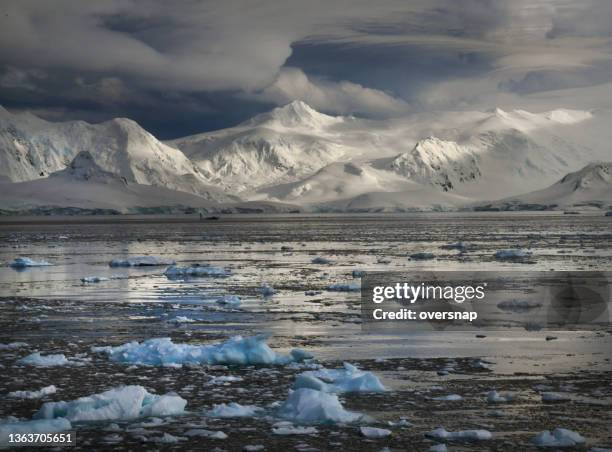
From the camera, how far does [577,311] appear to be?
2956 centimetres

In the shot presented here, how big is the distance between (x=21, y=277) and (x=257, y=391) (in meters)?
33.3

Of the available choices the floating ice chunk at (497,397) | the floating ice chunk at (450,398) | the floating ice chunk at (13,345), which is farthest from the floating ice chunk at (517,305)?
the floating ice chunk at (13,345)

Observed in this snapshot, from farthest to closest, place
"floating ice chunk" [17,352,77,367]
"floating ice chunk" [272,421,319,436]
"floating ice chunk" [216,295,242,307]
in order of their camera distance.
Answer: "floating ice chunk" [216,295,242,307] < "floating ice chunk" [17,352,77,367] < "floating ice chunk" [272,421,319,436]

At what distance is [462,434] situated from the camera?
14.5m

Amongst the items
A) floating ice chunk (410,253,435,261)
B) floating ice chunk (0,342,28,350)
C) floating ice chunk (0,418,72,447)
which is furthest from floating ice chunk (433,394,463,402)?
floating ice chunk (410,253,435,261)

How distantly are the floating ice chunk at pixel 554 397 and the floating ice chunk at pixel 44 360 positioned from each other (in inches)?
424

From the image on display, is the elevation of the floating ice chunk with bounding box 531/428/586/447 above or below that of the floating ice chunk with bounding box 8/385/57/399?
below

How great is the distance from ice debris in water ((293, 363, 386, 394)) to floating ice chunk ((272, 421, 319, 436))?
1.86m

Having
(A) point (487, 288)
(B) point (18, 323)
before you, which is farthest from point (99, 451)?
(A) point (487, 288)

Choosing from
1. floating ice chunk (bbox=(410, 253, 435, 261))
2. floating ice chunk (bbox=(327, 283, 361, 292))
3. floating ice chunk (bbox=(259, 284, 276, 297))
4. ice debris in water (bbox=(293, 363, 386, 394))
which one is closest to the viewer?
ice debris in water (bbox=(293, 363, 386, 394))

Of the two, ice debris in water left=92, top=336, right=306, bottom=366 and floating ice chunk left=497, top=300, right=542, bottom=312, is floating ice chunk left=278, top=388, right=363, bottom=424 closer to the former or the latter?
ice debris in water left=92, top=336, right=306, bottom=366

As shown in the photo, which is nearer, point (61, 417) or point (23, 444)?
point (23, 444)

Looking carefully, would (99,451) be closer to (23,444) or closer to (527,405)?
(23,444)

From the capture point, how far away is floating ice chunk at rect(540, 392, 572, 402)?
16.8 meters
